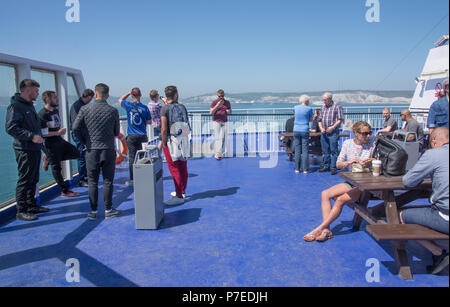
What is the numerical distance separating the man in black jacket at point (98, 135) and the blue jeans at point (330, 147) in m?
4.78

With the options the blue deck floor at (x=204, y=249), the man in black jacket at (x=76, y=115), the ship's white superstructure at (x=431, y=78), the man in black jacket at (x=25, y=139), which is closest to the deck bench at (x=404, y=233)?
the blue deck floor at (x=204, y=249)

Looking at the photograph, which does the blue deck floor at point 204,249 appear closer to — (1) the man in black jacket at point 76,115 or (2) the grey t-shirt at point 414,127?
(1) the man in black jacket at point 76,115

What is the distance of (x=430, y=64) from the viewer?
12.9 m

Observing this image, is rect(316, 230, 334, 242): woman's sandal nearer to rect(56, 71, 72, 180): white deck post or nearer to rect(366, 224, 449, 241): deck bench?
rect(366, 224, 449, 241): deck bench

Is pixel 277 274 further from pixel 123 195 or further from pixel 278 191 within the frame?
pixel 123 195

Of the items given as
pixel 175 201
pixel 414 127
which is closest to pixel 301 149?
pixel 414 127

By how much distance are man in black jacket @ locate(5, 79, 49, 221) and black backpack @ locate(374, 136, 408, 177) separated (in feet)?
14.2

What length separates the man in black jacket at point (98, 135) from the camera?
4.38 meters

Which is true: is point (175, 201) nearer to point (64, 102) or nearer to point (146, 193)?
point (146, 193)

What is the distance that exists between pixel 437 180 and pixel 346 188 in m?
1.25

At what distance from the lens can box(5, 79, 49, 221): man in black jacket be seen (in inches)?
169

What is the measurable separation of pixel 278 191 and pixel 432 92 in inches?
396
